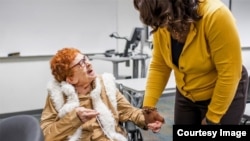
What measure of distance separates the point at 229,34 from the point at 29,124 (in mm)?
836

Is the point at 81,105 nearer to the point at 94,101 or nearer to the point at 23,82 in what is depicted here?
the point at 94,101

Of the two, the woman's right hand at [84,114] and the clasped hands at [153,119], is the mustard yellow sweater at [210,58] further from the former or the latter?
the woman's right hand at [84,114]

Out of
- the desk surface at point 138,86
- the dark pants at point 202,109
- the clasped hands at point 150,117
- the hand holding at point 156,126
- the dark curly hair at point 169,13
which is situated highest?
the dark curly hair at point 169,13

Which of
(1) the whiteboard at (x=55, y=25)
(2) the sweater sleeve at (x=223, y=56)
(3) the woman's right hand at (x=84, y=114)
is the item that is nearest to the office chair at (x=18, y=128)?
(3) the woman's right hand at (x=84, y=114)

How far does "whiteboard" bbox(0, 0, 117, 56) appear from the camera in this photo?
12.7ft

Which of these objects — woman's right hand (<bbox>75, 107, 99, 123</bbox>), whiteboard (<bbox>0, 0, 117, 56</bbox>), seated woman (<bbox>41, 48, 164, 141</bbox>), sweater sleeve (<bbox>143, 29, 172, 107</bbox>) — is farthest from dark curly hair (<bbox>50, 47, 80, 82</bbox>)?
whiteboard (<bbox>0, 0, 117, 56</bbox>)

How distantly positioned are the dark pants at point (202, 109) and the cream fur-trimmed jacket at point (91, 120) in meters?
0.26

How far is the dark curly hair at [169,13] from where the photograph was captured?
109 cm

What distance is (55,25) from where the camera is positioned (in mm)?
4098

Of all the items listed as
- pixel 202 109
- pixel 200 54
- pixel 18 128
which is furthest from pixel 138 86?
pixel 18 128

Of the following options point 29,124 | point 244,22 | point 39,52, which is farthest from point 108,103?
point 244,22

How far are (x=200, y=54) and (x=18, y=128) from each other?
2.63 feet

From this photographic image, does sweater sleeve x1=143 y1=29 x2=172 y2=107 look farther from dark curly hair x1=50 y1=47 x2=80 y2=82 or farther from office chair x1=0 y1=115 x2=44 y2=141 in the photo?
office chair x1=0 y1=115 x2=44 y2=141

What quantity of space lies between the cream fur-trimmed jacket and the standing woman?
0.35 meters
